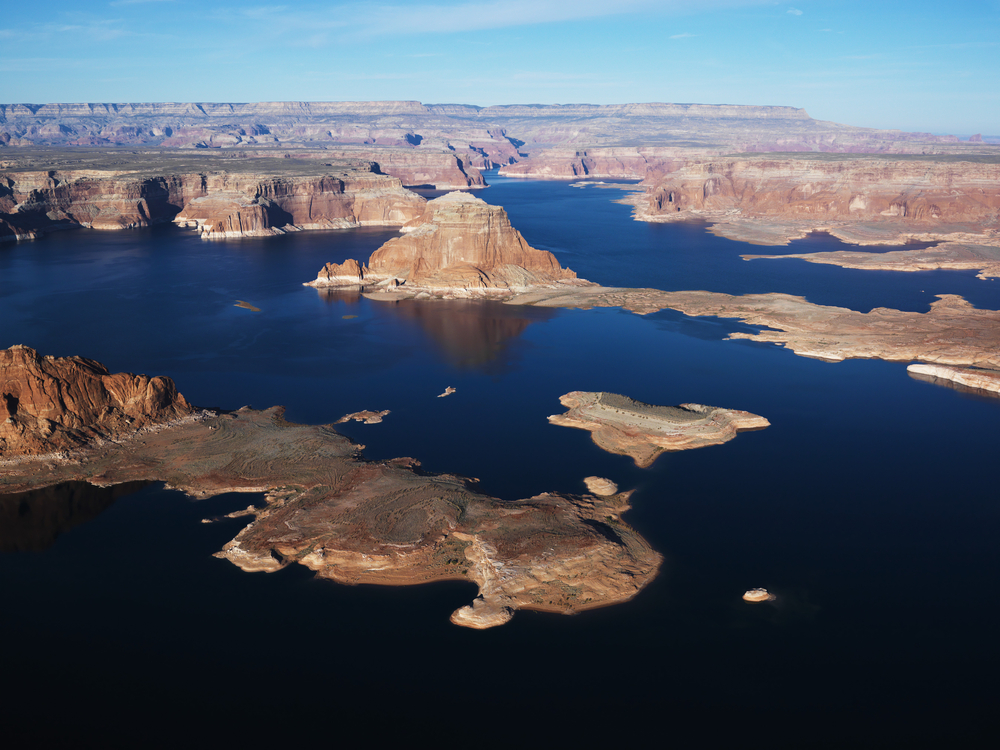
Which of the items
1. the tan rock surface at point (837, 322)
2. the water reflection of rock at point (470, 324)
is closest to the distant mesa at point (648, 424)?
the water reflection of rock at point (470, 324)

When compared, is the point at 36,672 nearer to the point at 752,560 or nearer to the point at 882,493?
the point at 752,560

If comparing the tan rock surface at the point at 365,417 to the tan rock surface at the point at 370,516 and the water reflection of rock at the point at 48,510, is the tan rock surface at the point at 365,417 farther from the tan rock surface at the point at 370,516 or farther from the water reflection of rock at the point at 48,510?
the water reflection of rock at the point at 48,510

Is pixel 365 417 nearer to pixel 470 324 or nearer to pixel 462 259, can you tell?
pixel 470 324

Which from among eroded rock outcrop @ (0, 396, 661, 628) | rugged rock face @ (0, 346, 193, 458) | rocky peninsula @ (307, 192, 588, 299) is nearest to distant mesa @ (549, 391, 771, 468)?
eroded rock outcrop @ (0, 396, 661, 628)

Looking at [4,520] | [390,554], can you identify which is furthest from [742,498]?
[4,520]

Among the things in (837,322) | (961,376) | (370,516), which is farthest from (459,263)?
(370,516)

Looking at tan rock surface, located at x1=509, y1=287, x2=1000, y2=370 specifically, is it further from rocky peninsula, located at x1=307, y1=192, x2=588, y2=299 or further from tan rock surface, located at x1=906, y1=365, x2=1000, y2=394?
rocky peninsula, located at x1=307, y1=192, x2=588, y2=299
